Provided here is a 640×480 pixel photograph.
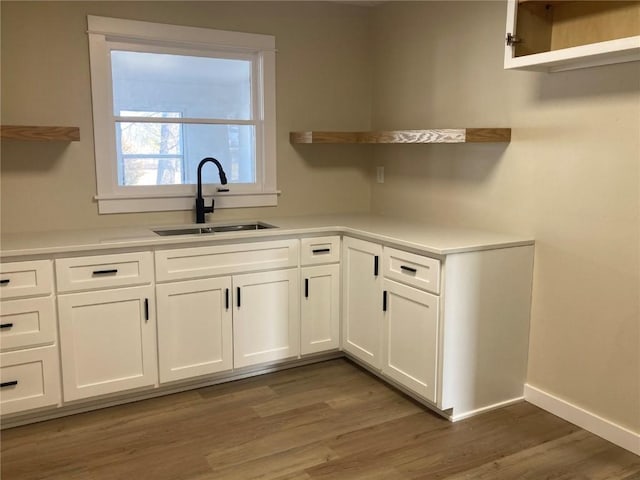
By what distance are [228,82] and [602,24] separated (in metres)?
2.11

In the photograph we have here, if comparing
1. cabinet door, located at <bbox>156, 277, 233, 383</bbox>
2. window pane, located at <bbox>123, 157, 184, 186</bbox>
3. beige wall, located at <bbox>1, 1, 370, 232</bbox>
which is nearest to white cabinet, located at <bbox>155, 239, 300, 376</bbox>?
cabinet door, located at <bbox>156, 277, 233, 383</bbox>

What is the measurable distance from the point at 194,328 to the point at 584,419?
1.96 meters

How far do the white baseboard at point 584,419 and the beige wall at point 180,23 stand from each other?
5.88ft

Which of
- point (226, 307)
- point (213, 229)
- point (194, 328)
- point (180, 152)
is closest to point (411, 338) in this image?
point (226, 307)

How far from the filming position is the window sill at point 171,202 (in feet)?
10.4

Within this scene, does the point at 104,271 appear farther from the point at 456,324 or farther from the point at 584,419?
the point at 584,419

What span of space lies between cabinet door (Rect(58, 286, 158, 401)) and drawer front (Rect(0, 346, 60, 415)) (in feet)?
0.16

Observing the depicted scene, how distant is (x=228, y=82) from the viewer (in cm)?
350

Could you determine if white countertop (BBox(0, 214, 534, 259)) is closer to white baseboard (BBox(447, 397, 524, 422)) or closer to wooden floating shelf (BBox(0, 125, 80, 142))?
wooden floating shelf (BBox(0, 125, 80, 142))

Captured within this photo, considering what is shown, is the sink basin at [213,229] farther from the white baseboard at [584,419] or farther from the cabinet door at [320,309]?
the white baseboard at [584,419]

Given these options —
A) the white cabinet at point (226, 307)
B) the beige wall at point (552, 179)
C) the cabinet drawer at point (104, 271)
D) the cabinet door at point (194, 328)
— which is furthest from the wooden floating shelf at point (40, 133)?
the beige wall at point (552, 179)

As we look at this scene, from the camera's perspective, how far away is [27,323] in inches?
99.3

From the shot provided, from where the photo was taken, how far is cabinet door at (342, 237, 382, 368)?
3018 mm

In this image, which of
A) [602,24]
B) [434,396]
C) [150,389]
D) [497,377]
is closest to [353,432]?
[434,396]
